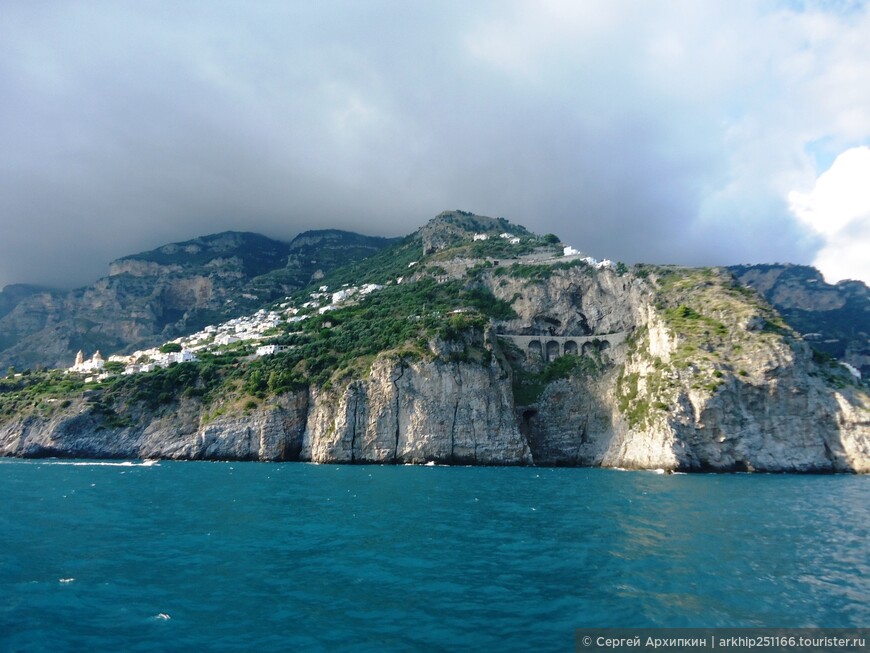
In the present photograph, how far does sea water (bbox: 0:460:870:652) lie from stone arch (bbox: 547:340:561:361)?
→ 4889cm

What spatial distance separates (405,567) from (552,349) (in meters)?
70.0

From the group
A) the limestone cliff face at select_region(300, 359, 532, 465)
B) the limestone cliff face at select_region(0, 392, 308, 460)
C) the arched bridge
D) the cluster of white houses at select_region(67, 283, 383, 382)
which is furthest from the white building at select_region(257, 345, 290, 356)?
the arched bridge

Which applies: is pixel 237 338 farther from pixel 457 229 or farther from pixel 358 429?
pixel 457 229

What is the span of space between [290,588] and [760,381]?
5828 centimetres

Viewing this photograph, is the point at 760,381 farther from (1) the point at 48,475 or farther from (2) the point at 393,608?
(1) the point at 48,475

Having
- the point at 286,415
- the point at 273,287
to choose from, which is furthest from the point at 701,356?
the point at 273,287

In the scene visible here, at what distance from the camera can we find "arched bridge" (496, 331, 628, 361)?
276ft

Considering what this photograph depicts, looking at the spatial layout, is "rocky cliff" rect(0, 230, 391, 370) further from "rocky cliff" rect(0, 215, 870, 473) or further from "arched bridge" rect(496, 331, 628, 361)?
"arched bridge" rect(496, 331, 628, 361)

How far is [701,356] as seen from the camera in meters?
63.3

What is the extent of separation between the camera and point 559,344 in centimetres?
8625

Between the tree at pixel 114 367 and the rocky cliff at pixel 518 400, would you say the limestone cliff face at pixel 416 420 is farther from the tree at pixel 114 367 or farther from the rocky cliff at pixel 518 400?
the tree at pixel 114 367

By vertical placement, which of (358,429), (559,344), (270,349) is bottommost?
(358,429)

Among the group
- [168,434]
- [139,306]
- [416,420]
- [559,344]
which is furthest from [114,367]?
[139,306]

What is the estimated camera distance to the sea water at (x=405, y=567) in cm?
1355
